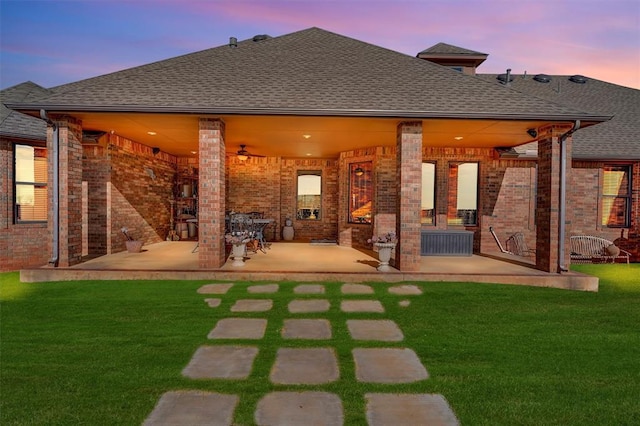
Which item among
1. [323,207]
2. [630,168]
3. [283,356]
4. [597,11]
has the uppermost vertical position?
[597,11]

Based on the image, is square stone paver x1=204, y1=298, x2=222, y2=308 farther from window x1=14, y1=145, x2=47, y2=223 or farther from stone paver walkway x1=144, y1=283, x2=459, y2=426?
window x1=14, y1=145, x2=47, y2=223

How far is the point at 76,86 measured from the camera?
25.6ft

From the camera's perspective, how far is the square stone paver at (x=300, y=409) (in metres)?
2.71

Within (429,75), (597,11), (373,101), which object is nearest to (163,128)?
(373,101)

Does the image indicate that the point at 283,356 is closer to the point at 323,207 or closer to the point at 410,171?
the point at 410,171

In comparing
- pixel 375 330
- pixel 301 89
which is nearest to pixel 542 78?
pixel 301 89

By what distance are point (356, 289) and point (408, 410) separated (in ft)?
12.5

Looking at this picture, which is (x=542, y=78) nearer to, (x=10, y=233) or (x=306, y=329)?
(x=306, y=329)

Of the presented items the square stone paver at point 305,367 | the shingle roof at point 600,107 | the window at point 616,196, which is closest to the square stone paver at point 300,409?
the square stone paver at point 305,367

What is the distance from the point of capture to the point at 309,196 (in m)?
14.3

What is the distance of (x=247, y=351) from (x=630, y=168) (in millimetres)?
12479

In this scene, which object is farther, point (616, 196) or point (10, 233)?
point (616, 196)

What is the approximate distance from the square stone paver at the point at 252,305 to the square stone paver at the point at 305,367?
1.52 metres

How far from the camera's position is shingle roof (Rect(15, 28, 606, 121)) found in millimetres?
7031
